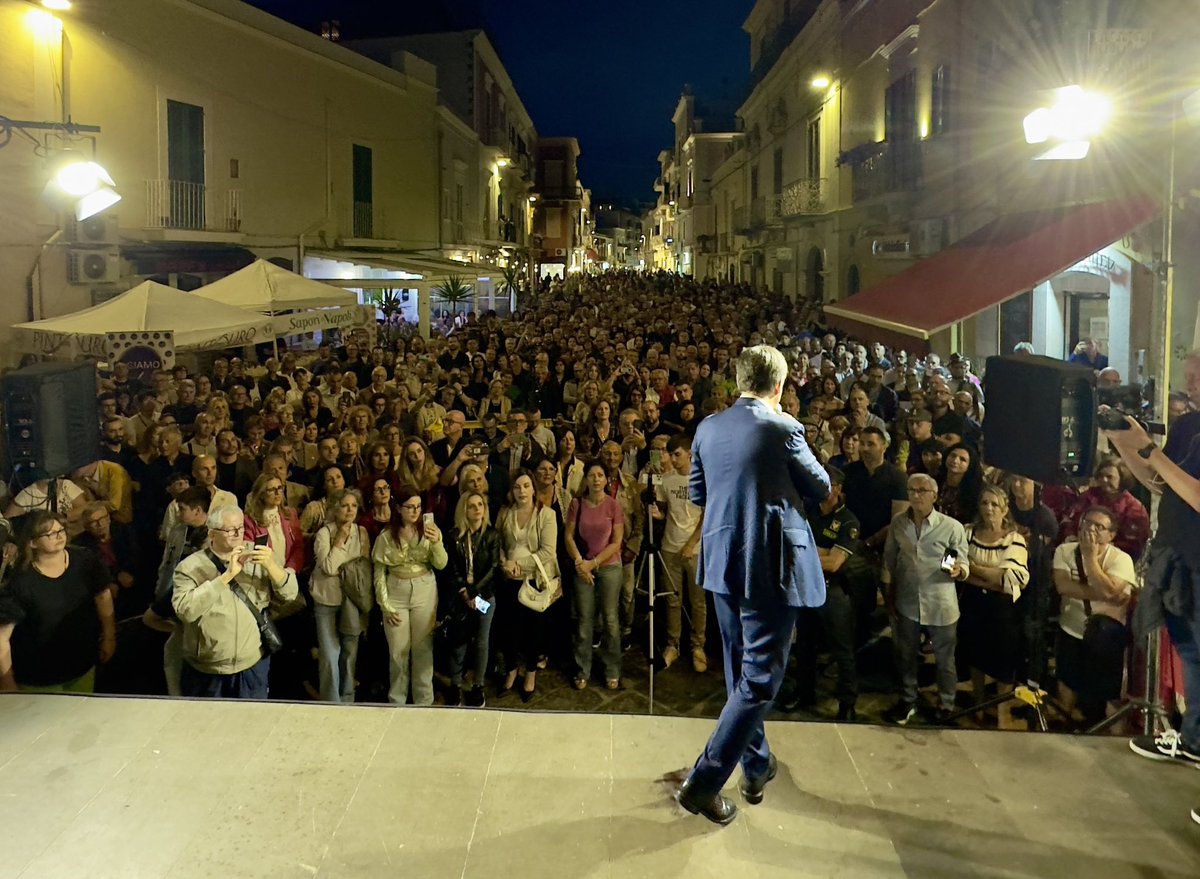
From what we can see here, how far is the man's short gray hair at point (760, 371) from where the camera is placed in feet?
10.3

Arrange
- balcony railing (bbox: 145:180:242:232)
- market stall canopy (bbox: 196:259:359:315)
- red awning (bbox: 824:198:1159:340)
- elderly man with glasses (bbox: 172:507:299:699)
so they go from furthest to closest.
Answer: balcony railing (bbox: 145:180:242:232)
market stall canopy (bbox: 196:259:359:315)
red awning (bbox: 824:198:1159:340)
elderly man with glasses (bbox: 172:507:299:699)

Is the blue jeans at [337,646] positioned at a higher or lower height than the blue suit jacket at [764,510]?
lower

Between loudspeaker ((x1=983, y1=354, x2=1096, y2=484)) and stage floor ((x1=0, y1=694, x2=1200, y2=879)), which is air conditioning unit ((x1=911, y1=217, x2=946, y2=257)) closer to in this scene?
loudspeaker ((x1=983, y1=354, x2=1096, y2=484))

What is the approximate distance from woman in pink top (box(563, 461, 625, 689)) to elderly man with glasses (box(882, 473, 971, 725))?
161 cm

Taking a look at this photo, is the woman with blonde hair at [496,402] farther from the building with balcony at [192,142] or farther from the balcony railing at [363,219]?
the balcony railing at [363,219]

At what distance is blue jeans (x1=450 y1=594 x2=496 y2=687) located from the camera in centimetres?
504

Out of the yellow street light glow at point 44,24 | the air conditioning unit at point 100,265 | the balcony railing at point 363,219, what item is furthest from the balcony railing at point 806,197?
the air conditioning unit at point 100,265

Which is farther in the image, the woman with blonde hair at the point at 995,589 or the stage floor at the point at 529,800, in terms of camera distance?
the woman with blonde hair at the point at 995,589

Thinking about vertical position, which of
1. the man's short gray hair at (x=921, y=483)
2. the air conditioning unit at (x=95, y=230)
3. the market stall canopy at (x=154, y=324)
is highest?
the air conditioning unit at (x=95, y=230)

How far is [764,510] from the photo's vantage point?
307 centimetres

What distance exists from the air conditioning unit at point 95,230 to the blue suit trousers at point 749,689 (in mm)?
9204

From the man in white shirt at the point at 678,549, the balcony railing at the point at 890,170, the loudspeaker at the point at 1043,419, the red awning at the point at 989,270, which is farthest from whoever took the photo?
the balcony railing at the point at 890,170

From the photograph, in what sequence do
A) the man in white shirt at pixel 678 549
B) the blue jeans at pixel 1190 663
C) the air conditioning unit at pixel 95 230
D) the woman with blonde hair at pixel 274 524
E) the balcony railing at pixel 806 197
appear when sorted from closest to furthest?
the blue jeans at pixel 1190 663 → the woman with blonde hair at pixel 274 524 → the man in white shirt at pixel 678 549 → the air conditioning unit at pixel 95 230 → the balcony railing at pixel 806 197

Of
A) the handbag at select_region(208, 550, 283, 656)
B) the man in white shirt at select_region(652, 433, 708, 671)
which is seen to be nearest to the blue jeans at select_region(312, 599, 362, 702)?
the handbag at select_region(208, 550, 283, 656)
